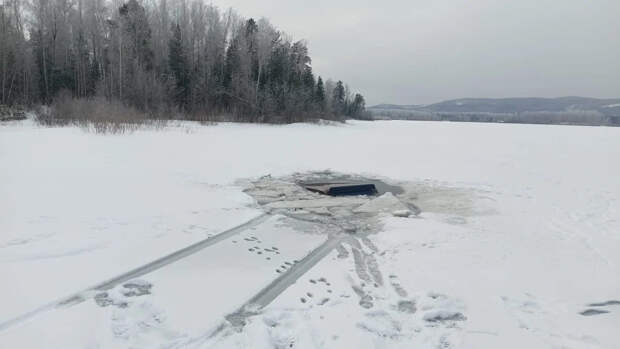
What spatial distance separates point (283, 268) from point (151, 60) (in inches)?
1339

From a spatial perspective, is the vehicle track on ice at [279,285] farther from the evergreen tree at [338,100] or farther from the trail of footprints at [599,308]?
the evergreen tree at [338,100]

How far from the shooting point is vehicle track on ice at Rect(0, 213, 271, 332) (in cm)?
257

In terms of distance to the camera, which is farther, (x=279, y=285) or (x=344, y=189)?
(x=344, y=189)

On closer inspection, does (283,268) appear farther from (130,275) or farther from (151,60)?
(151,60)

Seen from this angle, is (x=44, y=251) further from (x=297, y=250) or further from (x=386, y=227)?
(x=386, y=227)

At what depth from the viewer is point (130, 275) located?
332 centimetres

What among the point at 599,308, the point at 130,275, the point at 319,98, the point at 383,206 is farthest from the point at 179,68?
the point at 599,308

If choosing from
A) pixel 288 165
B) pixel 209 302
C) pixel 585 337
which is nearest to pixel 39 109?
pixel 288 165

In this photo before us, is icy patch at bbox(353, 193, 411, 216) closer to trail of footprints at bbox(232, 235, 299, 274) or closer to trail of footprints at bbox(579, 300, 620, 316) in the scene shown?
trail of footprints at bbox(232, 235, 299, 274)

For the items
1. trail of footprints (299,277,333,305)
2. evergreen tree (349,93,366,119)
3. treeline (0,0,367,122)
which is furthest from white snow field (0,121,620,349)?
evergreen tree (349,93,366,119)

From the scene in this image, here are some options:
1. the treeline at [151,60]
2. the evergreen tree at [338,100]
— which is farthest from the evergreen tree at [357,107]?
the treeline at [151,60]

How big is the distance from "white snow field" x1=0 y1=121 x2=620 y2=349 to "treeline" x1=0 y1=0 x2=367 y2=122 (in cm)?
2414

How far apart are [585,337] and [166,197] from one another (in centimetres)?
557

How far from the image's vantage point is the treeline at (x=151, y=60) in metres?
28.6
